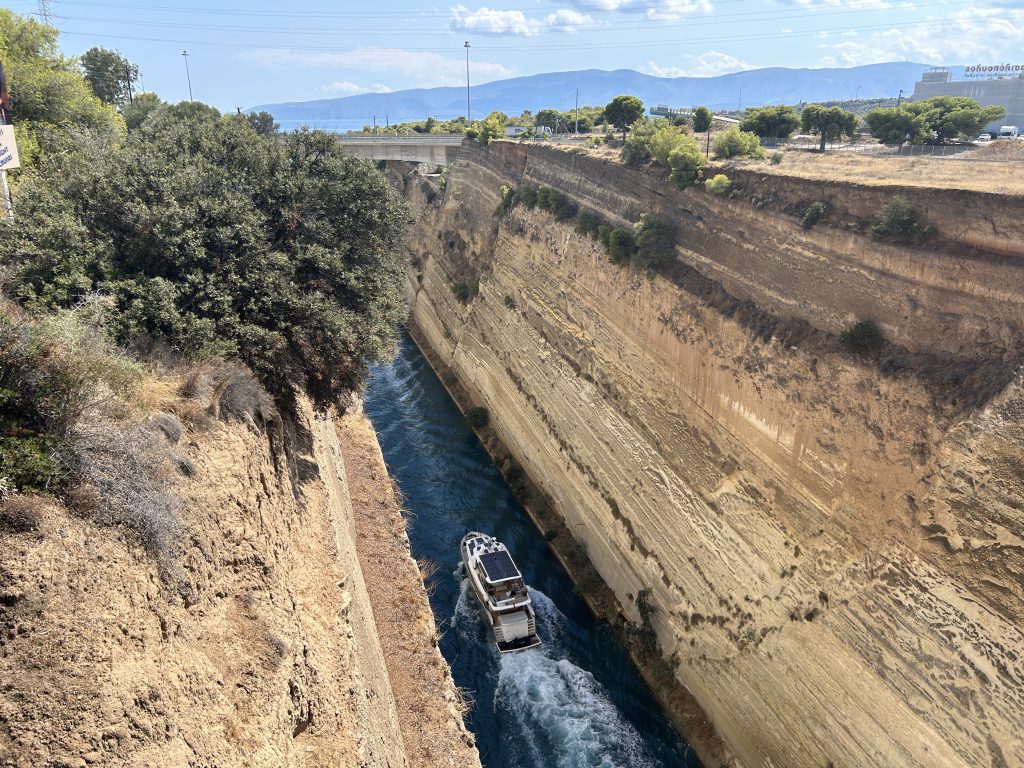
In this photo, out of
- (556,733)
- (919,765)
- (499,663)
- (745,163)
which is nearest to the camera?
(919,765)

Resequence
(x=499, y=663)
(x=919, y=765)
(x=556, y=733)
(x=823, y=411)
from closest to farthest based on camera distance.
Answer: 1. (x=919, y=765)
2. (x=823, y=411)
3. (x=556, y=733)
4. (x=499, y=663)

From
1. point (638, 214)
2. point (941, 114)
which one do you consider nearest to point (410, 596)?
point (638, 214)

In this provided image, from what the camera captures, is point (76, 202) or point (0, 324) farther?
point (76, 202)

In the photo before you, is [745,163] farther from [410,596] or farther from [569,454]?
[410,596]

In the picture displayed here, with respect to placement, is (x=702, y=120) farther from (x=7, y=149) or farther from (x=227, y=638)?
(x=227, y=638)

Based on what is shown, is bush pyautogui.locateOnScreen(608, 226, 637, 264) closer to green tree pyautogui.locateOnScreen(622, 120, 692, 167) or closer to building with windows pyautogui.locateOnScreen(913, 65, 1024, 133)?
green tree pyautogui.locateOnScreen(622, 120, 692, 167)

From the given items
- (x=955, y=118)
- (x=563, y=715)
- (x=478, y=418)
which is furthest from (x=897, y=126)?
(x=563, y=715)

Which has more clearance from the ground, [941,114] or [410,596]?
[941,114]

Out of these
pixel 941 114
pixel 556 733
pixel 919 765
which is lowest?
pixel 556 733

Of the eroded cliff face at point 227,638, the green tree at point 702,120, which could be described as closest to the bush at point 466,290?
the green tree at point 702,120
